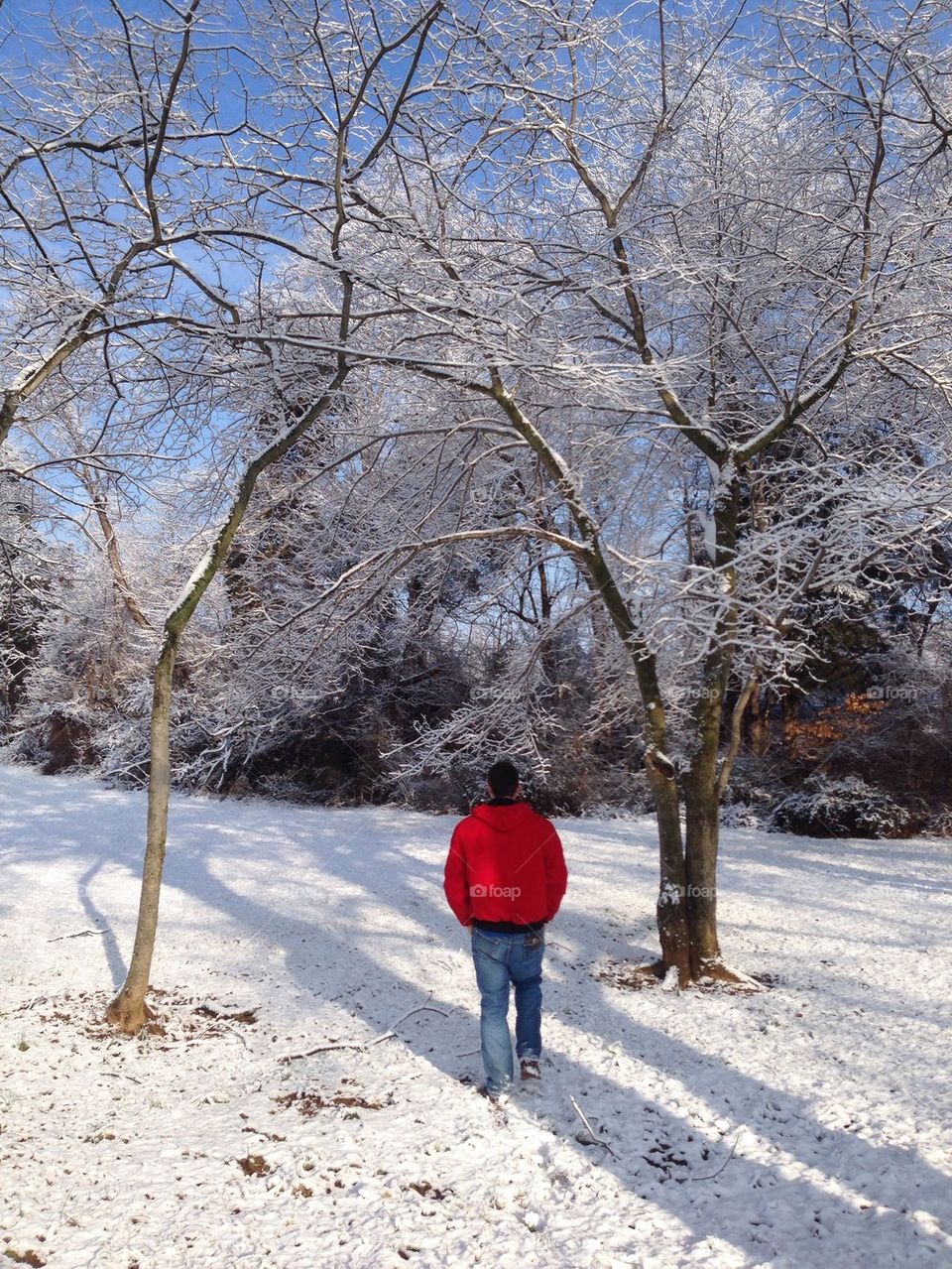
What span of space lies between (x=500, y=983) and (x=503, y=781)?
1001 mm

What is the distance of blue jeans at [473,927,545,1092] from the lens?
4.25 metres

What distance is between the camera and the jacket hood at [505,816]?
4.36 m

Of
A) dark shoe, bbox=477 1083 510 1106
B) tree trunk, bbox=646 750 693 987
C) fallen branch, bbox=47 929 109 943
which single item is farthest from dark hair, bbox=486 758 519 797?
fallen branch, bbox=47 929 109 943

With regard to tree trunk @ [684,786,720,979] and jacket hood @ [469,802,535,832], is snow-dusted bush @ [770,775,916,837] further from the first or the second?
jacket hood @ [469,802,535,832]

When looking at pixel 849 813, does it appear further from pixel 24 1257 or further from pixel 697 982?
pixel 24 1257

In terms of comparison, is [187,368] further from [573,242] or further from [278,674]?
[573,242]

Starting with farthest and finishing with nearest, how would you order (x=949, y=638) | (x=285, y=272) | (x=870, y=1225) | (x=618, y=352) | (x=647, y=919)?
(x=949, y=638), (x=647, y=919), (x=618, y=352), (x=285, y=272), (x=870, y=1225)

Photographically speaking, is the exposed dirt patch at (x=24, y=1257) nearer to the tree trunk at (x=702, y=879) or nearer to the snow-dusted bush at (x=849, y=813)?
the tree trunk at (x=702, y=879)

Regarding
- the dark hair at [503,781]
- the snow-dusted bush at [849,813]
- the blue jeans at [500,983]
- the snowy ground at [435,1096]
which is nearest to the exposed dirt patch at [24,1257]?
the snowy ground at [435,1096]

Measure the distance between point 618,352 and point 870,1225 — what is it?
242 inches

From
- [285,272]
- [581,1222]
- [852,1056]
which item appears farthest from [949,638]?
[581,1222]

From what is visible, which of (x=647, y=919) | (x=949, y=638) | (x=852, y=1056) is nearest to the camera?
(x=852, y=1056)

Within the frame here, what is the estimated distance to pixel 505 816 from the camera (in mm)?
4379

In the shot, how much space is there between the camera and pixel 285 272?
6598mm
